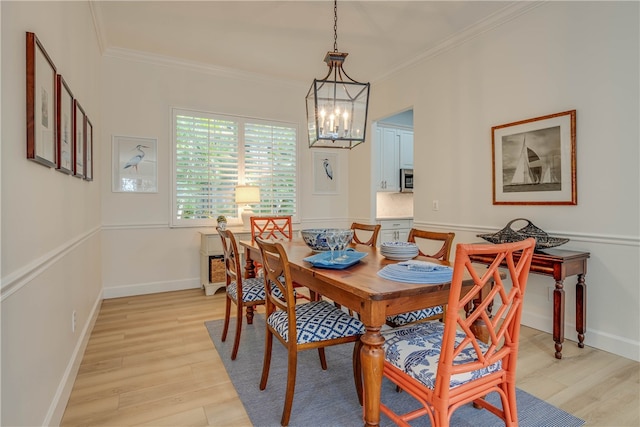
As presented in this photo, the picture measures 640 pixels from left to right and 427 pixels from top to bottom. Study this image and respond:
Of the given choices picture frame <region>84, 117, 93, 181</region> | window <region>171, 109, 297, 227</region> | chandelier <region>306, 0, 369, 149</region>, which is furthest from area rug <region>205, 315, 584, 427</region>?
window <region>171, 109, 297, 227</region>

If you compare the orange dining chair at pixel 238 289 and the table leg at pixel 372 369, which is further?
the orange dining chair at pixel 238 289

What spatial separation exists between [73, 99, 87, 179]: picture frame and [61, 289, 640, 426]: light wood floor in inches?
52.7

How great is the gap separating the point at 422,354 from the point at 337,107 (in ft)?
5.37

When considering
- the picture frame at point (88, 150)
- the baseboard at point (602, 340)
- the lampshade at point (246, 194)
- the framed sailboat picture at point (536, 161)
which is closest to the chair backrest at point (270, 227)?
the lampshade at point (246, 194)

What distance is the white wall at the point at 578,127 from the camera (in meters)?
2.44

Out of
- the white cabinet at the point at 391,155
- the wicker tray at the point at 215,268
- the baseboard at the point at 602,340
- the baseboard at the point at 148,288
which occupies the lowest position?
the baseboard at the point at 602,340

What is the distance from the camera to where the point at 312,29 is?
3.48 metres

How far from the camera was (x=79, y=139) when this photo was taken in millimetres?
2455

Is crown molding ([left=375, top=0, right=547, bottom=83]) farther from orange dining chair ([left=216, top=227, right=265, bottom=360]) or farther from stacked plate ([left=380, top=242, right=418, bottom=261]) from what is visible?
orange dining chair ([left=216, top=227, right=265, bottom=360])

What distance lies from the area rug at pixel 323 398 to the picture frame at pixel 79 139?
65.0 inches

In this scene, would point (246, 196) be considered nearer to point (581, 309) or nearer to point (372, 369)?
point (372, 369)

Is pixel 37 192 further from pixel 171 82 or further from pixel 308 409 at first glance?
pixel 171 82

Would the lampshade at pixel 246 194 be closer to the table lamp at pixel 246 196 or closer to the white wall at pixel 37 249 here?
the table lamp at pixel 246 196

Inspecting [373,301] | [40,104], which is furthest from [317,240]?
[40,104]
